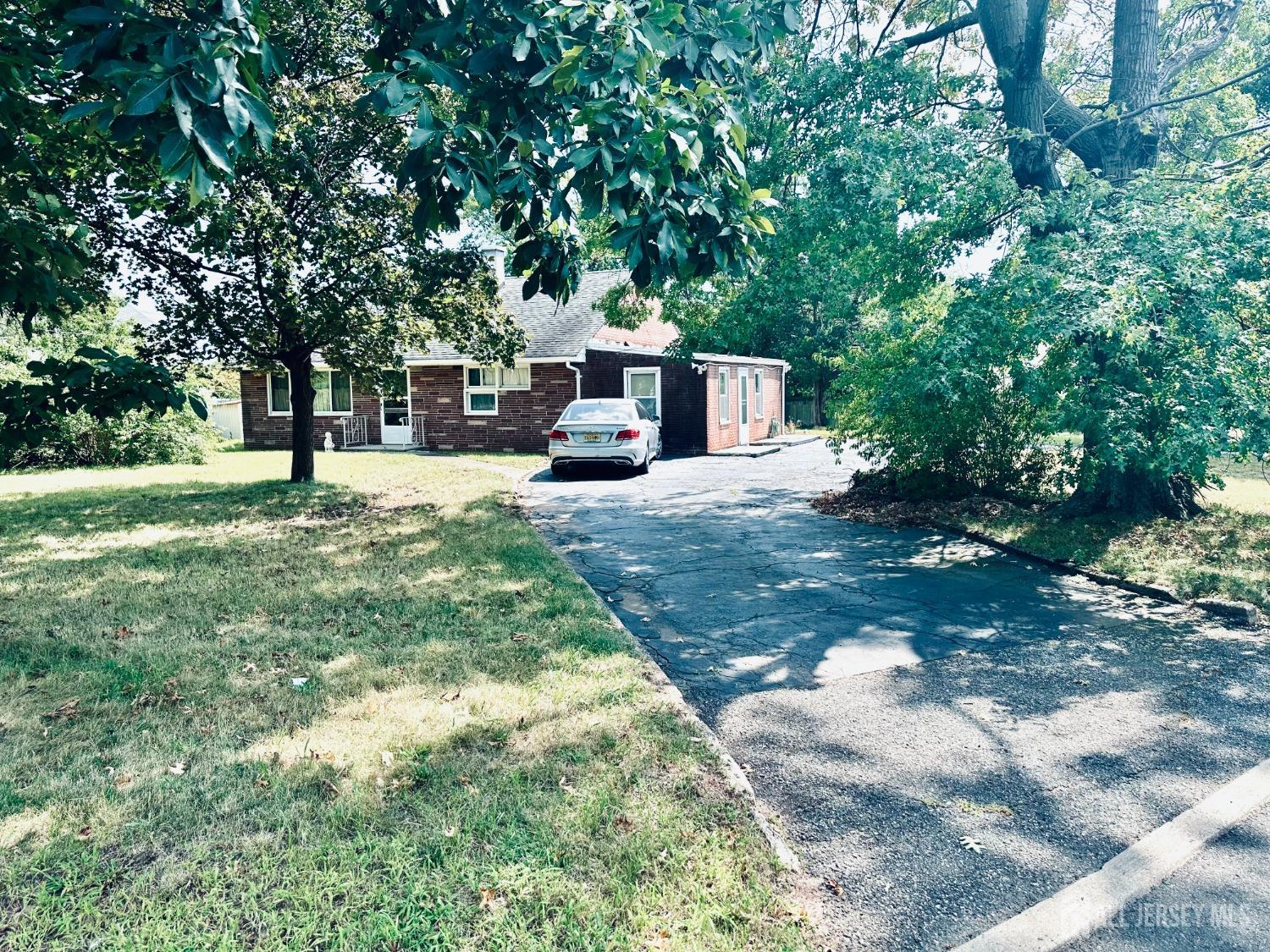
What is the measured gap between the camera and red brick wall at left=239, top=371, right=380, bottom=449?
2544cm

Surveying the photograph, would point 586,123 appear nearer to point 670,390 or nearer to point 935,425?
point 935,425

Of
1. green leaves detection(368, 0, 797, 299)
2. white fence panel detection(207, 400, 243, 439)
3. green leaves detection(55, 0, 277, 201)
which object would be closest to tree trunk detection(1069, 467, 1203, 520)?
green leaves detection(368, 0, 797, 299)

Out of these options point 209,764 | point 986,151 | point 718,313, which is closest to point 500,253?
point 718,313

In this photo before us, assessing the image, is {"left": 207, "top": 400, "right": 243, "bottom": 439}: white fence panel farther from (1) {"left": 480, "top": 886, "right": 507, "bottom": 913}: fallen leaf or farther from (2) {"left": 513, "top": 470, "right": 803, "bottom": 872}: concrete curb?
(1) {"left": 480, "top": 886, "right": 507, "bottom": 913}: fallen leaf


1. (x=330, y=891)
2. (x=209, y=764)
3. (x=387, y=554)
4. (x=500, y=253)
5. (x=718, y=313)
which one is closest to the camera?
(x=330, y=891)

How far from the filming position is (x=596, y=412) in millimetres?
15797

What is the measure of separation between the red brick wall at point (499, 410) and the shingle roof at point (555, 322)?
0.55 metres

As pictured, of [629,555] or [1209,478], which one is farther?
[629,555]

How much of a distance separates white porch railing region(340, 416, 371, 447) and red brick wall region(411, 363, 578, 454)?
190 centimetres

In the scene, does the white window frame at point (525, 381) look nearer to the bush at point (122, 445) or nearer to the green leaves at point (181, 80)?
the bush at point (122, 445)

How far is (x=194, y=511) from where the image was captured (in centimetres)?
1124

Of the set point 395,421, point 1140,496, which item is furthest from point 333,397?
point 1140,496

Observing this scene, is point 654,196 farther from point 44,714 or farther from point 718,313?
point 718,313

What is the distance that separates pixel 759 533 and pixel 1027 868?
22.5 ft
